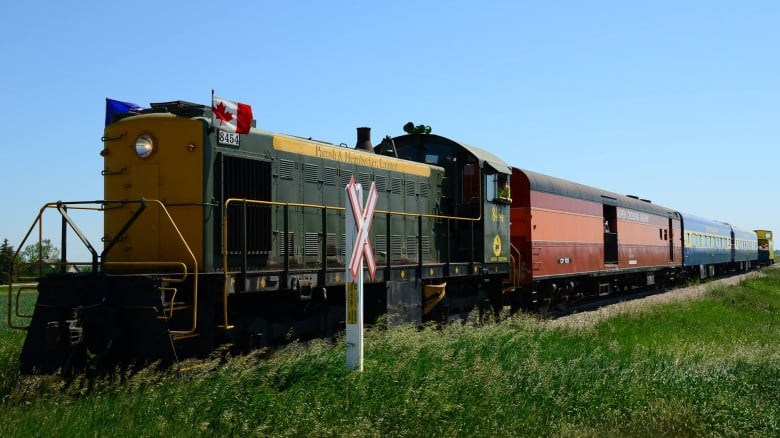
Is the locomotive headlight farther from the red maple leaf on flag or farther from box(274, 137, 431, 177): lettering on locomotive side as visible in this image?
box(274, 137, 431, 177): lettering on locomotive side

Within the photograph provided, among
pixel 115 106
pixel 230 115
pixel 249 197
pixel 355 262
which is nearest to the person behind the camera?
pixel 355 262

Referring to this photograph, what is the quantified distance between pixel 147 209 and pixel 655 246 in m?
22.1

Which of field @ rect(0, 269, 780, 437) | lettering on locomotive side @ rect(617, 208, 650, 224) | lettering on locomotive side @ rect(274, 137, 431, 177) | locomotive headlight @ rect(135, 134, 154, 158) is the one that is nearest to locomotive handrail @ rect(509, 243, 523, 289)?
lettering on locomotive side @ rect(274, 137, 431, 177)

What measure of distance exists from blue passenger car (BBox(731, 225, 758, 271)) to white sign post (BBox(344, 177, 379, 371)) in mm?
42905

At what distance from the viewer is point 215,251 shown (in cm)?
862

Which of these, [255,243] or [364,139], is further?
[364,139]

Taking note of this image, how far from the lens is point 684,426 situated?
22.3 ft

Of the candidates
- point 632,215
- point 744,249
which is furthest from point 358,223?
point 744,249

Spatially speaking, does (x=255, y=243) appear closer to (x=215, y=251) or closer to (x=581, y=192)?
(x=215, y=251)

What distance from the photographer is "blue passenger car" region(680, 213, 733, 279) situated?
3206 cm

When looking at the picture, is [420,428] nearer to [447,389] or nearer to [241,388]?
[447,389]

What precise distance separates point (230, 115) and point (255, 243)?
1589 millimetres

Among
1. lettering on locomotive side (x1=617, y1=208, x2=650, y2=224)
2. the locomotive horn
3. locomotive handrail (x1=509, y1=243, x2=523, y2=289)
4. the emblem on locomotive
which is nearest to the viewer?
the locomotive horn

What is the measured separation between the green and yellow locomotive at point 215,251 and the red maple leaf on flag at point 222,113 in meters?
0.18
